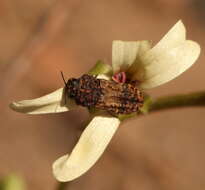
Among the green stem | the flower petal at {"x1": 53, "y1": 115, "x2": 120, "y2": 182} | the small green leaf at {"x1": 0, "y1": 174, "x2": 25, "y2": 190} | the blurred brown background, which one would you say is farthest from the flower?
the blurred brown background

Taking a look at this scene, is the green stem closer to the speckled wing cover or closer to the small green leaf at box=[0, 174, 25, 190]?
the speckled wing cover

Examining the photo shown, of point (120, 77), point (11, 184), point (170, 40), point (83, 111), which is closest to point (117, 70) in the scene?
point (120, 77)

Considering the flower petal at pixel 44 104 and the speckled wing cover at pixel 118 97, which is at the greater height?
the flower petal at pixel 44 104

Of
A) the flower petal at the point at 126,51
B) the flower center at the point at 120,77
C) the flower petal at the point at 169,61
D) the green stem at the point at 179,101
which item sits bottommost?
the green stem at the point at 179,101

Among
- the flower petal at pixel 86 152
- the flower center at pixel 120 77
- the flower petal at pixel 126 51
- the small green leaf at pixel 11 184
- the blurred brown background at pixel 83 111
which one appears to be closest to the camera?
the flower petal at pixel 86 152

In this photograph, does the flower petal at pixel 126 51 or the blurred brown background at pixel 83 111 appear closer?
the flower petal at pixel 126 51

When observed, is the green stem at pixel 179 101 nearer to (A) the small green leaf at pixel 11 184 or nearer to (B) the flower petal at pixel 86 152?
(B) the flower petal at pixel 86 152

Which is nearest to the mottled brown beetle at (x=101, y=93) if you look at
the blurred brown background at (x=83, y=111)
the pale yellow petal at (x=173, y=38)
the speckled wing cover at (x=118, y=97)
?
the speckled wing cover at (x=118, y=97)
